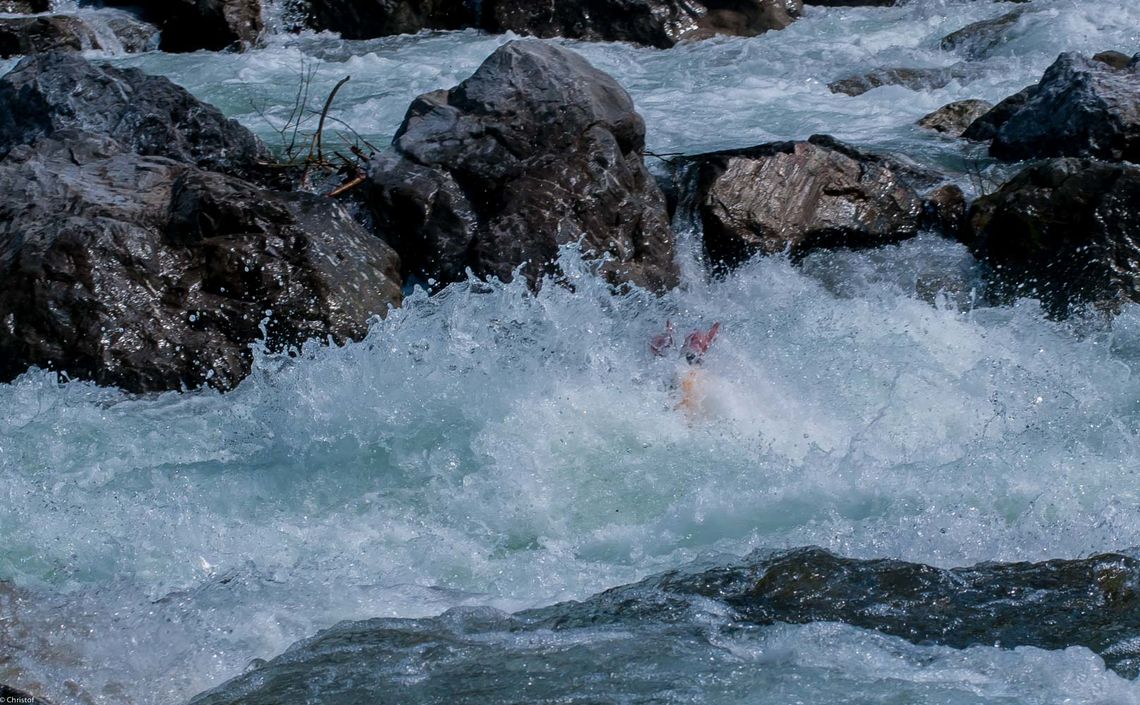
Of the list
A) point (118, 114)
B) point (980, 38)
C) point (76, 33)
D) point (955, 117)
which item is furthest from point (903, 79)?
point (76, 33)

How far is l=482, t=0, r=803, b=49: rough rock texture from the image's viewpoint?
12750mm

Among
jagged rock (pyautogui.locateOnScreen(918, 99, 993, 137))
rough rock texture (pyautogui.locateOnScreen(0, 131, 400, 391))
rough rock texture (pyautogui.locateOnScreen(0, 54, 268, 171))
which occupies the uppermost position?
rough rock texture (pyautogui.locateOnScreen(0, 54, 268, 171))

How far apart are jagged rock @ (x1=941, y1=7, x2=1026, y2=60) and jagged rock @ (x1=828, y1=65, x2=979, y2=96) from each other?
→ 633 mm

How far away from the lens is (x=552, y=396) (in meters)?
5.57

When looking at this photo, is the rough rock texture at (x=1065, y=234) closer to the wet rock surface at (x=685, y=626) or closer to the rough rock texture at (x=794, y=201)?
the rough rock texture at (x=794, y=201)

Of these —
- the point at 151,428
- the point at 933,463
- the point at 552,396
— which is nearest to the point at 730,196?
the point at 552,396

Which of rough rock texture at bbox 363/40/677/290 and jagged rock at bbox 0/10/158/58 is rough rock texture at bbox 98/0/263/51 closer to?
jagged rock at bbox 0/10/158/58

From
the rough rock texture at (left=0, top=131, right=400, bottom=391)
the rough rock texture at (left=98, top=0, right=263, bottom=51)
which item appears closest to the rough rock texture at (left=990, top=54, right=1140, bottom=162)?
the rough rock texture at (left=0, top=131, right=400, bottom=391)

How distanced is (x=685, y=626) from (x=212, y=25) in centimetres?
1074

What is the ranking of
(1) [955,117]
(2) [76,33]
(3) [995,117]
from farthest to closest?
(2) [76,33] → (1) [955,117] → (3) [995,117]

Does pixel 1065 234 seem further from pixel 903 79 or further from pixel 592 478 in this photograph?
pixel 903 79

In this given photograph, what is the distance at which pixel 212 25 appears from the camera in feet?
43.1

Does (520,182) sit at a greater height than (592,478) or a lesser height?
greater

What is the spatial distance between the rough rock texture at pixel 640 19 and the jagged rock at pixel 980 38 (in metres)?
1.76
